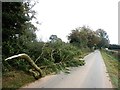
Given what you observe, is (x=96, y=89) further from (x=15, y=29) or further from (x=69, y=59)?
(x=69, y=59)

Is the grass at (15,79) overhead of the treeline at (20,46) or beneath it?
beneath

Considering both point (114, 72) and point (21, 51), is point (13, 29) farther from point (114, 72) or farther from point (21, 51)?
point (114, 72)

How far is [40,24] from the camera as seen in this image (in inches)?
902

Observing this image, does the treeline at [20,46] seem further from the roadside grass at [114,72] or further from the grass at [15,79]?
the roadside grass at [114,72]

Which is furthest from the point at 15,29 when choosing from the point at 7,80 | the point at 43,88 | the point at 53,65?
the point at 43,88

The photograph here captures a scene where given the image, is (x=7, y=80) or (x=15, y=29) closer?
(x=7, y=80)

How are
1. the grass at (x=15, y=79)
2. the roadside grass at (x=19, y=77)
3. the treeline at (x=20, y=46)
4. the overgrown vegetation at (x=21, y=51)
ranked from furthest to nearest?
the treeline at (x=20, y=46), the overgrown vegetation at (x=21, y=51), the roadside grass at (x=19, y=77), the grass at (x=15, y=79)

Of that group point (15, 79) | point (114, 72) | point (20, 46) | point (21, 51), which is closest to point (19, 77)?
point (15, 79)

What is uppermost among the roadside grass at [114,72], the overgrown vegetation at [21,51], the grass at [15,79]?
the overgrown vegetation at [21,51]

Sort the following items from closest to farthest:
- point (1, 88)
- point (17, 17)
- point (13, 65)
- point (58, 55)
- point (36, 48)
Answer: point (1, 88), point (13, 65), point (17, 17), point (36, 48), point (58, 55)

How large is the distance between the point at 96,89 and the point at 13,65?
5376 mm

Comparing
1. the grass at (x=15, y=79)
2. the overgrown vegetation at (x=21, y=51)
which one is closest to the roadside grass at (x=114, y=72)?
the overgrown vegetation at (x=21, y=51)

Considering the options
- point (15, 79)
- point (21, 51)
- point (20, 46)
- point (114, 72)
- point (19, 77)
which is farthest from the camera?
point (114, 72)

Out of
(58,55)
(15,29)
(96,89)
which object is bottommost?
(96,89)
